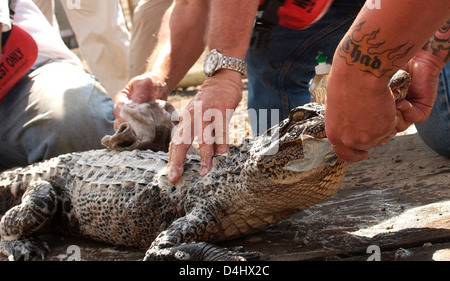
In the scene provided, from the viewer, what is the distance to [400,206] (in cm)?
280

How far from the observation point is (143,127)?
322cm

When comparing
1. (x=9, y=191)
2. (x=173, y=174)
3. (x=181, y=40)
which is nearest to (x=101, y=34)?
(x=181, y=40)

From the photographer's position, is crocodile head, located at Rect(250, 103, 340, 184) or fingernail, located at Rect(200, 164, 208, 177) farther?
fingernail, located at Rect(200, 164, 208, 177)

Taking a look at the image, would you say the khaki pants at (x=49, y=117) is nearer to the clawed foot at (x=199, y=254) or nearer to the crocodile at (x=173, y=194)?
the crocodile at (x=173, y=194)

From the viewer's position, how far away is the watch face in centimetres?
280

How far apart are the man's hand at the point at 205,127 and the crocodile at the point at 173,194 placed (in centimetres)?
6

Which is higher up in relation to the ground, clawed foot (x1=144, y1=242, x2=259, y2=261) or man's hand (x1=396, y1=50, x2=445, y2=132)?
man's hand (x1=396, y1=50, x2=445, y2=132)

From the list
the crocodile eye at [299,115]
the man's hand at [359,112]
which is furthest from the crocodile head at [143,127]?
the man's hand at [359,112]

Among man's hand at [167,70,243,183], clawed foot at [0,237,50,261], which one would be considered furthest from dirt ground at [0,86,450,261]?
man's hand at [167,70,243,183]

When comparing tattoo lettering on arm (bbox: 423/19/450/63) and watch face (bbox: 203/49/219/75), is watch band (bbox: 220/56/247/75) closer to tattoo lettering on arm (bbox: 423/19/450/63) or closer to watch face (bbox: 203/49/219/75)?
watch face (bbox: 203/49/219/75)

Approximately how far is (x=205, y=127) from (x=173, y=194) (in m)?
0.37

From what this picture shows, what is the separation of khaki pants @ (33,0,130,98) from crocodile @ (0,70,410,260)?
254 cm

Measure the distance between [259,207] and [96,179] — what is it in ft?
3.14

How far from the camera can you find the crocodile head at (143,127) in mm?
3141
